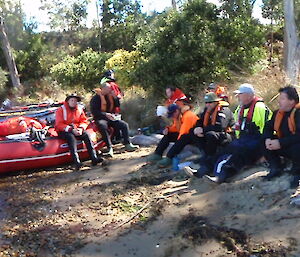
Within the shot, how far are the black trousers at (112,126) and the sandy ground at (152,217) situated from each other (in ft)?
5.15

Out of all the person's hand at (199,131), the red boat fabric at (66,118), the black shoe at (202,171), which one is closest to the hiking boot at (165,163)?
the person's hand at (199,131)

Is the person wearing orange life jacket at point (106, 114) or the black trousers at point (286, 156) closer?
the black trousers at point (286, 156)

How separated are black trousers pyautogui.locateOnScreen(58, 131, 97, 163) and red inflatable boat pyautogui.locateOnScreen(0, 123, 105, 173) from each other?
16cm

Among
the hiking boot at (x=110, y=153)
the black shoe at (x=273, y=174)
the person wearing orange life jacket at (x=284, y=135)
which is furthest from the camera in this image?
the hiking boot at (x=110, y=153)

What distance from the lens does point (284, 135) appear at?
5.02m

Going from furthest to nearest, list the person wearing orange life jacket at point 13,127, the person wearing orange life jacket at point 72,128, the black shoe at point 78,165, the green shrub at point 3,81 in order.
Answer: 1. the green shrub at point 3,81
2. the person wearing orange life jacket at point 13,127
3. the person wearing orange life jacket at point 72,128
4. the black shoe at point 78,165

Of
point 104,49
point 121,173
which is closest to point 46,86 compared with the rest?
point 104,49

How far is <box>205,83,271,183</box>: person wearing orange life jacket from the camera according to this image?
546 cm

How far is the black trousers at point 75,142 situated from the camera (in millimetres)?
7520

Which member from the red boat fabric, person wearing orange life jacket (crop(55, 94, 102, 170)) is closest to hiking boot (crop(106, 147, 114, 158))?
person wearing orange life jacket (crop(55, 94, 102, 170))

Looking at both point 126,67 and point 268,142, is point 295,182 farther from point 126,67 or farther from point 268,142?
point 126,67

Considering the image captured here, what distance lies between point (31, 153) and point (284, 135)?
445 centimetres

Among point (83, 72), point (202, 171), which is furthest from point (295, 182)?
point (83, 72)

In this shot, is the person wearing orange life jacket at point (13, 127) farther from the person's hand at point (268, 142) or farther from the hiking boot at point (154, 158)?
the person's hand at point (268, 142)
